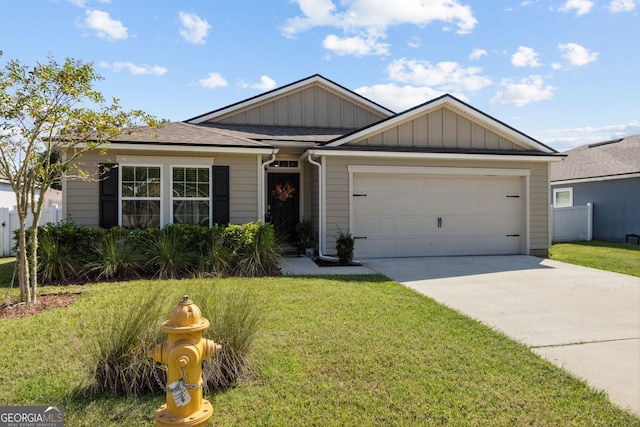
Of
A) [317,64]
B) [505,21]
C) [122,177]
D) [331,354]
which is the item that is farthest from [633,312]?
[317,64]

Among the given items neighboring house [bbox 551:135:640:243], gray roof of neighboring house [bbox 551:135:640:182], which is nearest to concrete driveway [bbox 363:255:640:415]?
neighboring house [bbox 551:135:640:243]

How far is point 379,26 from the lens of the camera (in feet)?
→ 38.4

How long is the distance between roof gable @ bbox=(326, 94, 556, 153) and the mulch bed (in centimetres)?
700

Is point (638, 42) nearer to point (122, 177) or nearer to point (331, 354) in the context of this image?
point (331, 354)

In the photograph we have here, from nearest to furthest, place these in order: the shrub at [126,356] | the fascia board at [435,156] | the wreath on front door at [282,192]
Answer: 1. the shrub at [126,356]
2. the fascia board at [435,156]
3. the wreath on front door at [282,192]

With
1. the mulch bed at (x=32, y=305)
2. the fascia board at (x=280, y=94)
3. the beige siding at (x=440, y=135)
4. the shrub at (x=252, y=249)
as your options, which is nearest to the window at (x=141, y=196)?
the shrub at (x=252, y=249)

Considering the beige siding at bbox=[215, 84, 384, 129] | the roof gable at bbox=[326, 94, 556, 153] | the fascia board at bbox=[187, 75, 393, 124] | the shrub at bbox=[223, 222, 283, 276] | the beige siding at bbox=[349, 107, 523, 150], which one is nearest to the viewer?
the shrub at bbox=[223, 222, 283, 276]

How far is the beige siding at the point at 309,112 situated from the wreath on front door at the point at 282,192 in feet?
9.28

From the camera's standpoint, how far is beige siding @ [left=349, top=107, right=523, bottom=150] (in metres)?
10.9

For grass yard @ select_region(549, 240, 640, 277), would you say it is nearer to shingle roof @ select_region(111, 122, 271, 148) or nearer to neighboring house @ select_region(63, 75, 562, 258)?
neighboring house @ select_region(63, 75, 562, 258)

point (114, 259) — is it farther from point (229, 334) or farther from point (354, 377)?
point (354, 377)

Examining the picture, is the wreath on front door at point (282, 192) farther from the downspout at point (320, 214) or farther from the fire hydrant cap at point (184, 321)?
the fire hydrant cap at point (184, 321)

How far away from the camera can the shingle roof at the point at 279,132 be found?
1185 cm

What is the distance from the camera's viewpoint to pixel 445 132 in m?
11.3
